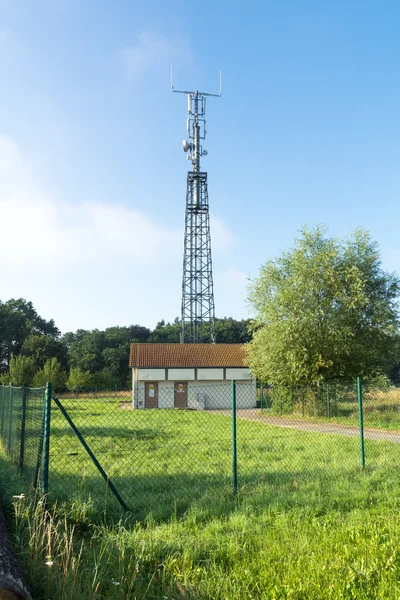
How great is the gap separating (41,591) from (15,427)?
621 cm

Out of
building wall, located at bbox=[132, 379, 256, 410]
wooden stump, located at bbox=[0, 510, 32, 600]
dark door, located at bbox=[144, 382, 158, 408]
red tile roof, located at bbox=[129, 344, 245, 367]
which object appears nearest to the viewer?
wooden stump, located at bbox=[0, 510, 32, 600]

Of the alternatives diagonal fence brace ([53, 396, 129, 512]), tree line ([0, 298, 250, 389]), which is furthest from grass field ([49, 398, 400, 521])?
tree line ([0, 298, 250, 389])

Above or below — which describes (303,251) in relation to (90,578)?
above

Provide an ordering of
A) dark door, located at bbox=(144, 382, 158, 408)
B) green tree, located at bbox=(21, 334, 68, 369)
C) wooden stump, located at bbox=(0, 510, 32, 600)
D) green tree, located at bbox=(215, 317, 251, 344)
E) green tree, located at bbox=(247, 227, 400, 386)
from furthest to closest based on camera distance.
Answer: green tree, located at bbox=(215, 317, 251, 344), green tree, located at bbox=(21, 334, 68, 369), dark door, located at bbox=(144, 382, 158, 408), green tree, located at bbox=(247, 227, 400, 386), wooden stump, located at bbox=(0, 510, 32, 600)

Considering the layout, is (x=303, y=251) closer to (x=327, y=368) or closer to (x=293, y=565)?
(x=327, y=368)

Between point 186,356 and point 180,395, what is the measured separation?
127 inches

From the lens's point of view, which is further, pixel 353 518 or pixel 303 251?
pixel 303 251

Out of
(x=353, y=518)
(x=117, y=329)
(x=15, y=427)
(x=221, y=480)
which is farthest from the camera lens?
(x=117, y=329)

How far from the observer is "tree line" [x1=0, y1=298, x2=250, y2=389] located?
6544cm

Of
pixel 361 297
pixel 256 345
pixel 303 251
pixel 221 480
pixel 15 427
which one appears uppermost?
pixel 303 251

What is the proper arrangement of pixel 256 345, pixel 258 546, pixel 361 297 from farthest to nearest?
pixel 256 345 → pixel 361 297 → pixel 258 546

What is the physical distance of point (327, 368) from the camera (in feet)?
80.5

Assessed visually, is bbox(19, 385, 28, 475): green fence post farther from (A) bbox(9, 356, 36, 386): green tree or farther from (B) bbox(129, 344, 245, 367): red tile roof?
(A) bbox(9, 356, 36, 386): green tree

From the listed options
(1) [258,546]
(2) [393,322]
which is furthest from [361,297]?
(1) [258,546]
